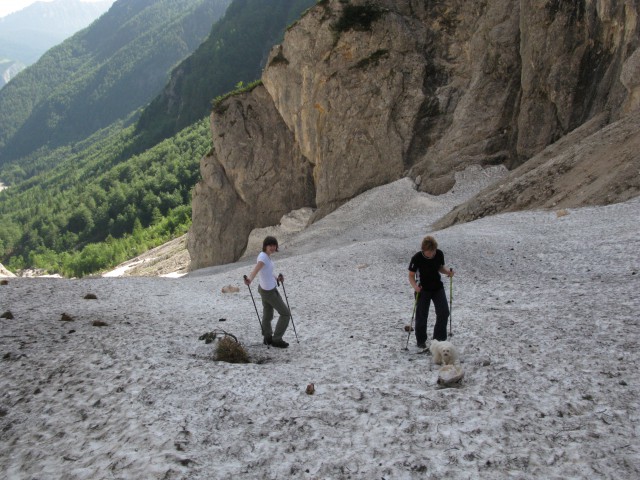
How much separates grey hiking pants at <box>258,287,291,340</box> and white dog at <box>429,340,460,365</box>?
3.60 meters

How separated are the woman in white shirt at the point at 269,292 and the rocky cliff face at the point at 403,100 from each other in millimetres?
24204

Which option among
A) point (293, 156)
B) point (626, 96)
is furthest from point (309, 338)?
point (293, 156)

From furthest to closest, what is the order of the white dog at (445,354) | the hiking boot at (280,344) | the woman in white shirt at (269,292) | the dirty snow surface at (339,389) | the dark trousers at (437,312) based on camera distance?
the hiking boot at (280,344), the woman in white shirt at (269,292), the dark trousers at (437,312), the white dog at (445,354), the dirty snow surface at (339,389)

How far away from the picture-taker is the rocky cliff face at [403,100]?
3212 cm

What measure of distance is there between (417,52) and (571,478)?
45182 mm

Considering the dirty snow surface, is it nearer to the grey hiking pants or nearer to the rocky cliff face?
the grey hiking pants

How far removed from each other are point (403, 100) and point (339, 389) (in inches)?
1602

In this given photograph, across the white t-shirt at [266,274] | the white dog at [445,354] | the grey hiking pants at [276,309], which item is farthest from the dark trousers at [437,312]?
the white t-shirt at [266,274]

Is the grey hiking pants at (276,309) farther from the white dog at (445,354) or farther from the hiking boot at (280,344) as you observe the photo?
the white dog at (445,354)

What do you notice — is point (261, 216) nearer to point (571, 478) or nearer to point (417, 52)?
point (417, 52)

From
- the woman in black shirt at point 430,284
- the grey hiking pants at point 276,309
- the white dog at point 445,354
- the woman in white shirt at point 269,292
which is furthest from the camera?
the grey hiking pants at point 276,309

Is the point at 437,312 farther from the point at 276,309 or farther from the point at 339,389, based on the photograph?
the point at 276,309

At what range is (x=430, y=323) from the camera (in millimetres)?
12352

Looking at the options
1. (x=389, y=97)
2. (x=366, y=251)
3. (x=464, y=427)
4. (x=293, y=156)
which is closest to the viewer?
(x=464, y=427)
